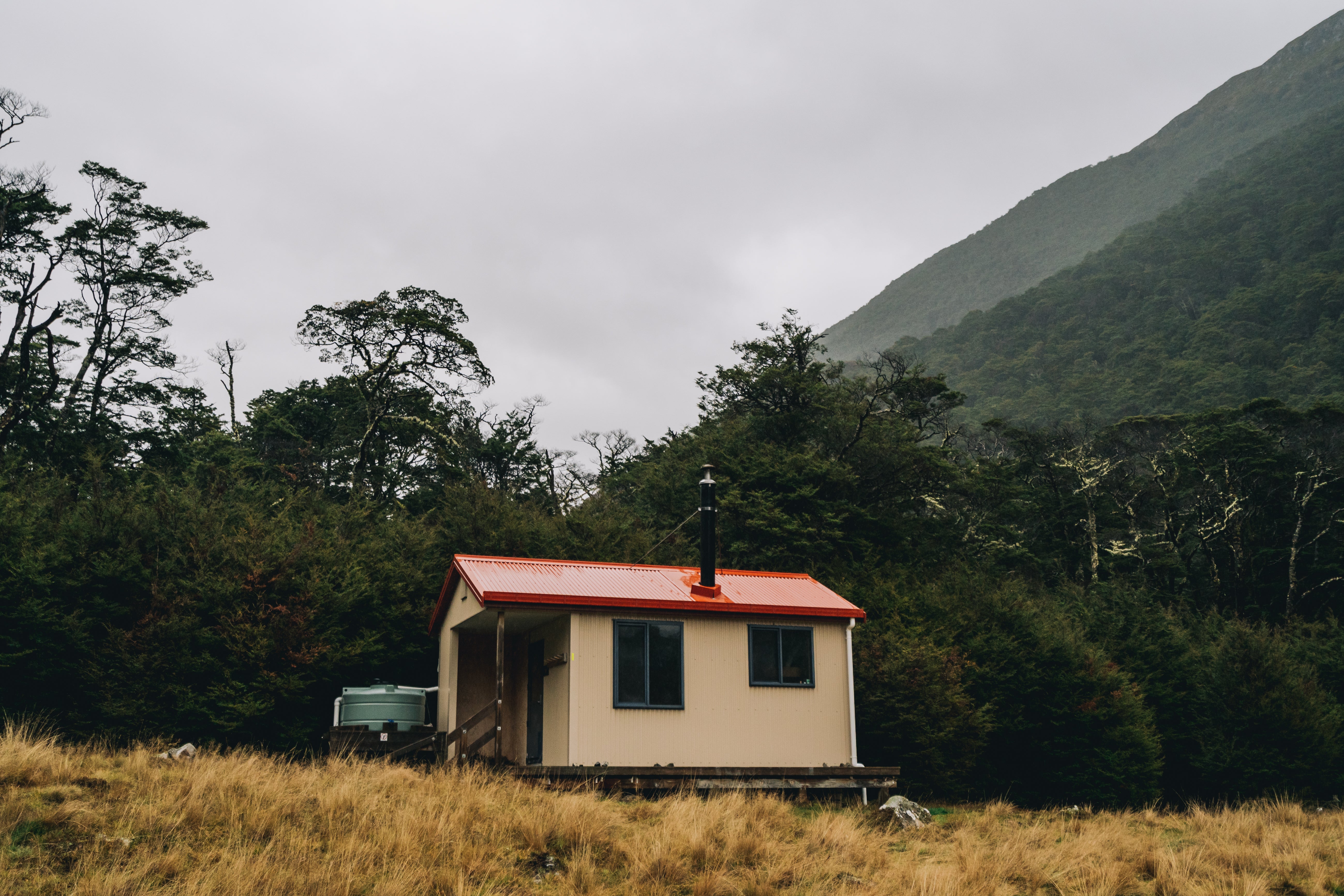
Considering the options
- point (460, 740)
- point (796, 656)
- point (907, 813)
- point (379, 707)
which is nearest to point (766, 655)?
point (796, 656)

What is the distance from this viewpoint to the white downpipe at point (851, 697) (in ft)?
50.8

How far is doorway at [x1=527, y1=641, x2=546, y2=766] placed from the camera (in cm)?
1579

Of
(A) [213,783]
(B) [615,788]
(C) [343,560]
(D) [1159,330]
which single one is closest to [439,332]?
(C) [343,560]

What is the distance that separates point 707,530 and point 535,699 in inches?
154

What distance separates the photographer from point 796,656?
15.6 metres

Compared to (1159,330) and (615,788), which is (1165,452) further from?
(615,788)

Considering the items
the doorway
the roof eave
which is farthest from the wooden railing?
the roof eave

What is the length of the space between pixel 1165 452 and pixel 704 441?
2259cm

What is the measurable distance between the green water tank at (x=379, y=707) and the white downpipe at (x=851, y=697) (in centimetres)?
687

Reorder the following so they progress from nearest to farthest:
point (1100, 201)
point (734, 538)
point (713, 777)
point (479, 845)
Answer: point (479, 845), point (713, 777), point (734, 538), point (1100, 201)

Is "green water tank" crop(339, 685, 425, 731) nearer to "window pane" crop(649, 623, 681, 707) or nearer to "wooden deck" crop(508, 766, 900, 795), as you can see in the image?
"wooden deck" crop(508, 766, 900, 795)

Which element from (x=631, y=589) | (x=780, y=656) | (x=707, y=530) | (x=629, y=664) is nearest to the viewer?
(x=629, y=664)

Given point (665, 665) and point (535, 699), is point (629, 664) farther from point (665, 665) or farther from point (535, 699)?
point (535, 699)

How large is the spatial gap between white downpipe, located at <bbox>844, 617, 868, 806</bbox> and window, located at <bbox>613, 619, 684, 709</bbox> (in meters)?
2.93
